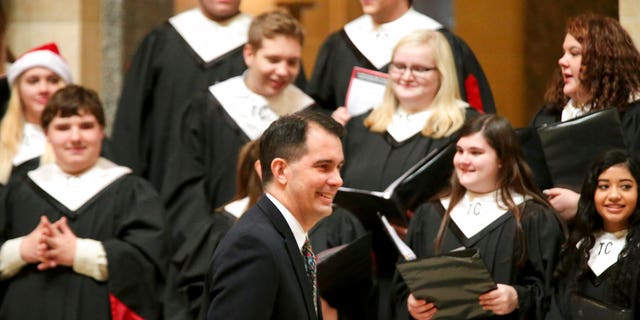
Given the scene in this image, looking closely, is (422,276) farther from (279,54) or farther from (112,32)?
(112,32)

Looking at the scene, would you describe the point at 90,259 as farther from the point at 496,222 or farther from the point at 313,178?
the point at 313,178

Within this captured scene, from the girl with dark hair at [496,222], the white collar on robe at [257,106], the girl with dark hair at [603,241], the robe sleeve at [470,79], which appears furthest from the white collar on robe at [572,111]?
the white collar on robe at [257,106]

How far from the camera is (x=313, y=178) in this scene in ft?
12.8

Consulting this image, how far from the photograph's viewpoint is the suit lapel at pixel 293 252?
382 centimetres

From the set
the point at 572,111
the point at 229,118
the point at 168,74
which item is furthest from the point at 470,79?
the point at 168,74

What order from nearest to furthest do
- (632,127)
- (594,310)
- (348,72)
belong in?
(594,310), (632,127), (348,72)

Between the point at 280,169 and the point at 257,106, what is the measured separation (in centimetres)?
261

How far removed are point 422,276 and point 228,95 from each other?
1.88 meters

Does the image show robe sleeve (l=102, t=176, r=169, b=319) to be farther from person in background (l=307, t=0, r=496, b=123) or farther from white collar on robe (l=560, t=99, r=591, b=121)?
white collar on robe (l=560, t=99, r=591, b=121)

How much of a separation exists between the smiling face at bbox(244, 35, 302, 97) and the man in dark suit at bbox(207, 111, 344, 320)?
2.33 metres

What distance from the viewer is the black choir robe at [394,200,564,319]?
17.0 ft

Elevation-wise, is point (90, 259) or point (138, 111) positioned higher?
point (138, 111)

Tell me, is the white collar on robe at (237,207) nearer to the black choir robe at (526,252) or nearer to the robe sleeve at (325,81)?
the black choir robe at (526,252)

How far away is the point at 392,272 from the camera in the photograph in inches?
231
